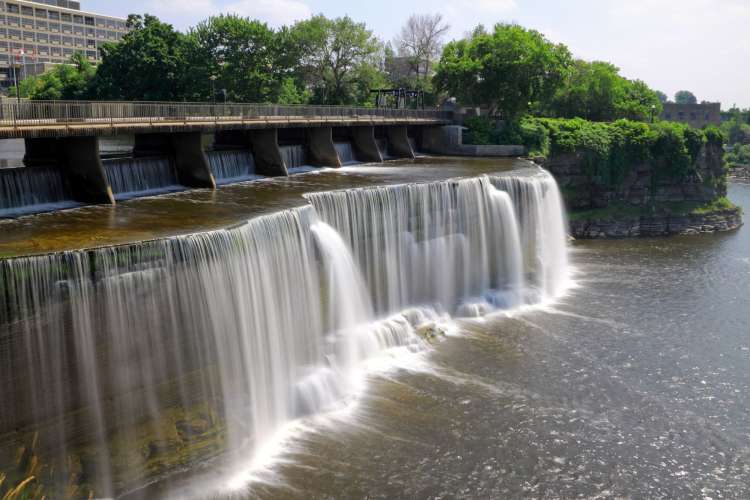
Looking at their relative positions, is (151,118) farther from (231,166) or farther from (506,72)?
(506,72)

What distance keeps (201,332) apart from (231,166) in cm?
1856

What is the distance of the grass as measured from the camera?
48312 mm

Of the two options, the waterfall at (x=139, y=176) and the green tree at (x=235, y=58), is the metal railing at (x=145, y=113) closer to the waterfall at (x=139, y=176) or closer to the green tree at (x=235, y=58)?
the waterfall at (x=139, y=176)

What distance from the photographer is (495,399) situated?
21453 millimetres

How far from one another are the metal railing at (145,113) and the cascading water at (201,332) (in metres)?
8.99

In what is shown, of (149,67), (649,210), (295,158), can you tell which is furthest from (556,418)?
(149,67)

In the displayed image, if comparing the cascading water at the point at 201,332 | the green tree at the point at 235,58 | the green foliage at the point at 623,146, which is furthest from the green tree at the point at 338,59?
the cascading water at the point at 201,332

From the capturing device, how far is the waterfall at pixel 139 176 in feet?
94.8

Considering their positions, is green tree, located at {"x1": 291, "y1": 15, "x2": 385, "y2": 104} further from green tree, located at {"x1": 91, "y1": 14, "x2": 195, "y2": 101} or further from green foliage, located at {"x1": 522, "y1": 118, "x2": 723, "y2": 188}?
green foliage, located at {"x1": 522, "y1": 118, "x2": 723, "y2": 188}

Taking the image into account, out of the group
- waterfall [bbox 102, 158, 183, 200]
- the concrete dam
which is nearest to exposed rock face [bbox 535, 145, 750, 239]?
the concrete dam

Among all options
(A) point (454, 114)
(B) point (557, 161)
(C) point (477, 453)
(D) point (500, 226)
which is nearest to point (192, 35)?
(A) point (454, 114)

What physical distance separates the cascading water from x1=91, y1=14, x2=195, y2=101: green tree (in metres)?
40.1

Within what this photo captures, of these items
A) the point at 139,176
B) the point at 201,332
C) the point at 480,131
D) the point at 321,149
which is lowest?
the point at 201,332

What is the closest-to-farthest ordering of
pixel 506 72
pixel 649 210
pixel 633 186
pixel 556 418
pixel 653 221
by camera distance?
1. pixel 556 418
2. pixel 653 221
3. pixel 649 210
4. pixel 633 186
5. pixel 506 72
